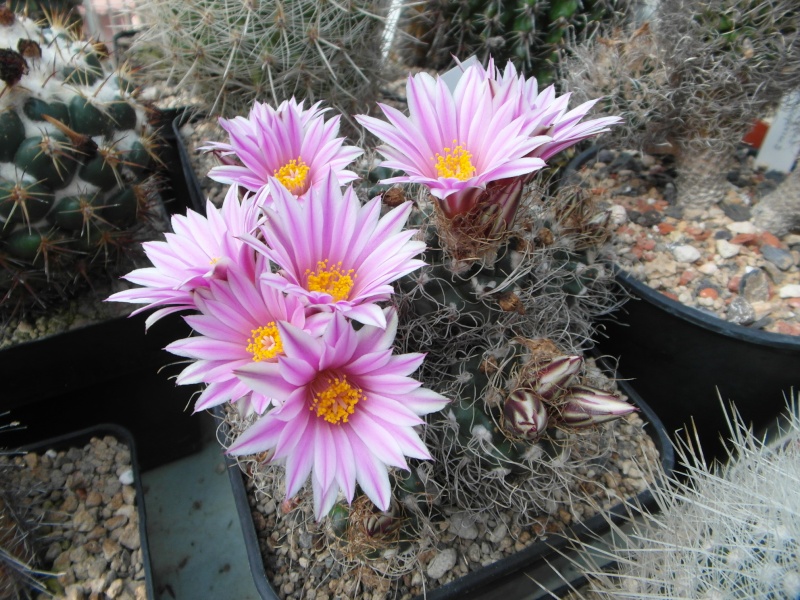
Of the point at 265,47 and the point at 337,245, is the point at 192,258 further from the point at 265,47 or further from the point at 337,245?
the point at 265,47

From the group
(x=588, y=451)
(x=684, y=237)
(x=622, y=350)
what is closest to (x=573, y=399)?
(x=588, y=451)

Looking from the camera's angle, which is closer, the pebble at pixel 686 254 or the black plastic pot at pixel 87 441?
the black plastic pot at pixel 87 441

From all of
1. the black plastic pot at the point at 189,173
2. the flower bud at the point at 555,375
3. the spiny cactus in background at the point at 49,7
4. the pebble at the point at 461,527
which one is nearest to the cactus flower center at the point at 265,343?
the flower bud at the point at 555,375

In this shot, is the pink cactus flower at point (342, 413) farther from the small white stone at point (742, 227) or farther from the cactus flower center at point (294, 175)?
the small white stone at point (742, 227)

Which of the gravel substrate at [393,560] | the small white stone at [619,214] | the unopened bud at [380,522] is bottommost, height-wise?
the gravel substrate at [393,560]

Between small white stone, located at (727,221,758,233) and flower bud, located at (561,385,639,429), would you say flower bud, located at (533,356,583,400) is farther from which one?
small white stone, located at (727,221,758,233)

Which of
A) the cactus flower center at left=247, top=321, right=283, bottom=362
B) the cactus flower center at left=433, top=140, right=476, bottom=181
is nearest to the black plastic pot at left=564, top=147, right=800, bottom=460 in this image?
the cactus flower center at left=433, top=140, right=476, bottom=181

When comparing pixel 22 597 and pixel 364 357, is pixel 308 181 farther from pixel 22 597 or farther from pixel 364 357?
pixel 22 597
